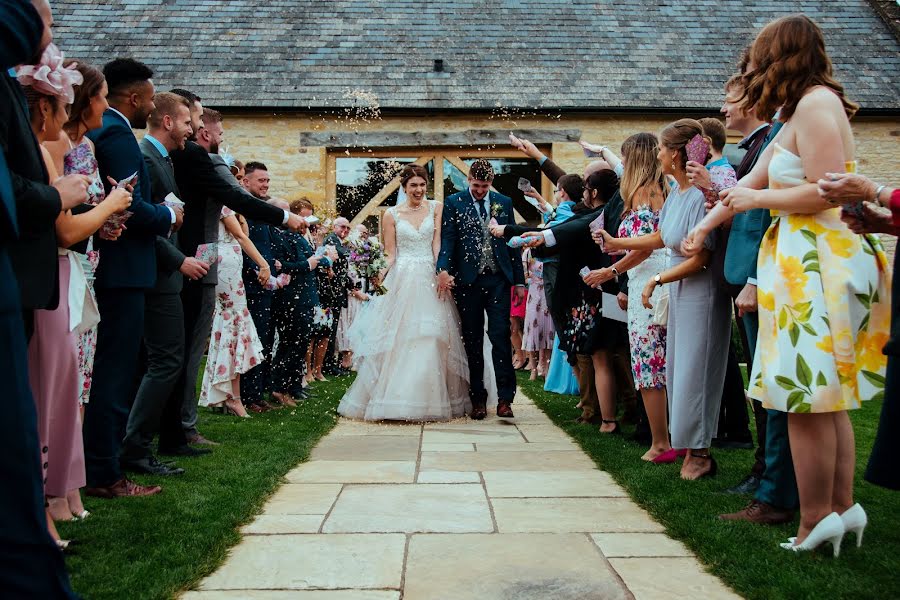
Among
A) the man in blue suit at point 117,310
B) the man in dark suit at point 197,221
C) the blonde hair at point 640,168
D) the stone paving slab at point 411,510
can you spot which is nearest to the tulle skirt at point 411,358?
the man in dark suit at point 197,221

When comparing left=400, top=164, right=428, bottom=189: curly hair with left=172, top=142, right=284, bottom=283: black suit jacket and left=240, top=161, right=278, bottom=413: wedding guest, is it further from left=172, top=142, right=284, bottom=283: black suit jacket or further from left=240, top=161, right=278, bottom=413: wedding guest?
left=172, top=142, right=284, bottom=283: black suit jacket

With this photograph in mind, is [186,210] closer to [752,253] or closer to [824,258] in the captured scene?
[752,253]

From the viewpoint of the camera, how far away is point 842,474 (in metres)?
3.25

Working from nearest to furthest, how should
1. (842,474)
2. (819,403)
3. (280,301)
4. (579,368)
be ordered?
(819,403) < (842,474) < (579,368) < (280,301)

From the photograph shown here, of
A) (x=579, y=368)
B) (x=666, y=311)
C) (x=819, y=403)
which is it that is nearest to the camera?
(x=819, y=403)

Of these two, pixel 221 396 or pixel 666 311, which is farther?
pixel 221 396

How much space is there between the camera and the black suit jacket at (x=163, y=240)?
4.65 metres

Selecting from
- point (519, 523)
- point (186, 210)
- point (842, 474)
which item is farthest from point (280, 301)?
point (842, 474)

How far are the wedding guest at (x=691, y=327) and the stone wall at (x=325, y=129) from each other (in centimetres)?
1156

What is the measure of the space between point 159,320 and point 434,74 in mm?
12512

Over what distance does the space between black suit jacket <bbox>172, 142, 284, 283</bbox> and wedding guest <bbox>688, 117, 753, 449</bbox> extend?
2.83m

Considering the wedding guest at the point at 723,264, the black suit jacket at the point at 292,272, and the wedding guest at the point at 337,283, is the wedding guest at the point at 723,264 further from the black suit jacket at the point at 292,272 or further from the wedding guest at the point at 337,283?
the wedding guest at the point at 337,283

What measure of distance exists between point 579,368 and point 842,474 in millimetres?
3929

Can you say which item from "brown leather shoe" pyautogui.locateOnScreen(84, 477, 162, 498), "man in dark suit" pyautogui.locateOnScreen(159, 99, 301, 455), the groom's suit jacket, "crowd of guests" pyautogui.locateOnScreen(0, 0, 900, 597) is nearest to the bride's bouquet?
the groom's suit jacket
